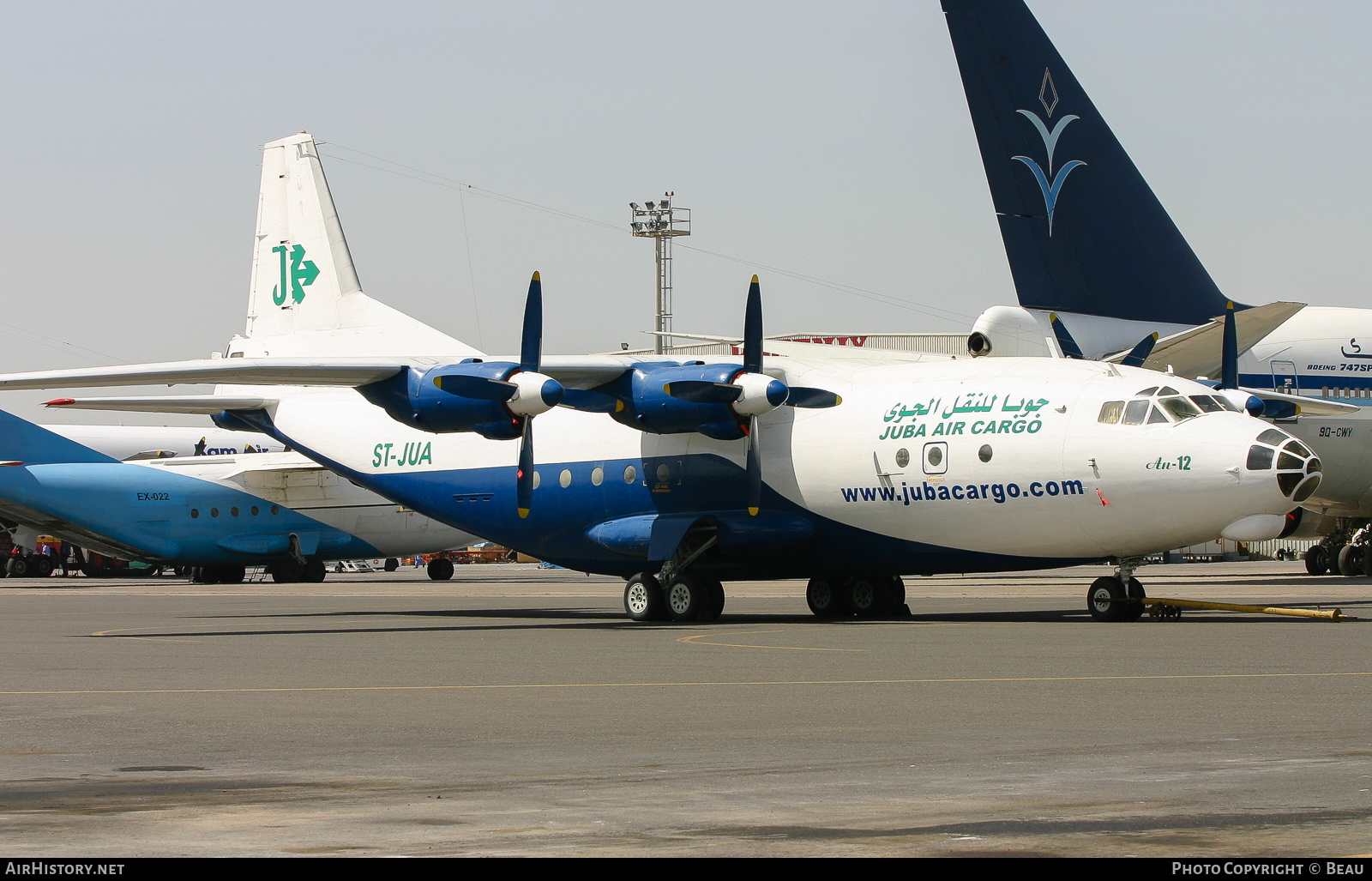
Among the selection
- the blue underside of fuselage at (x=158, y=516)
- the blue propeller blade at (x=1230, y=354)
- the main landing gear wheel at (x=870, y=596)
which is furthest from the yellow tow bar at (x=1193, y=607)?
the blue underside of fuselage at (x=158, y=516)

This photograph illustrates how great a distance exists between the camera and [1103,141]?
2953 cm

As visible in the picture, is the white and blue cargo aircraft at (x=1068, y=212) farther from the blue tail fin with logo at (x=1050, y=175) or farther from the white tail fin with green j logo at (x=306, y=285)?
the white tail fin with green j logo at (x=306, y=285)

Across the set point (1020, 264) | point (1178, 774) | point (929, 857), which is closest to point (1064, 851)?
point (929, 857)

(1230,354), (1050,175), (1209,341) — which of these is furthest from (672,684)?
(1050,175)

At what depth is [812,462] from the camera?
2273 centimetres

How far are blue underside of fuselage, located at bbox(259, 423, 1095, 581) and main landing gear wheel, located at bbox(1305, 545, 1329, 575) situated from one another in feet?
75.1

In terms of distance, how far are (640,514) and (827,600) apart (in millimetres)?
3521

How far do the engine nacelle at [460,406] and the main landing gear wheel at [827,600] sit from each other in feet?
19.5

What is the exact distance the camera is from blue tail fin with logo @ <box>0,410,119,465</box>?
1748 inches

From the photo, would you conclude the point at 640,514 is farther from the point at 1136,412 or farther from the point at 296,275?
the point at 296,275

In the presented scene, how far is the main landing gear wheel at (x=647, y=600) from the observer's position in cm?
2311

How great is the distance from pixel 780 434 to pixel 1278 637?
28.3 ft
